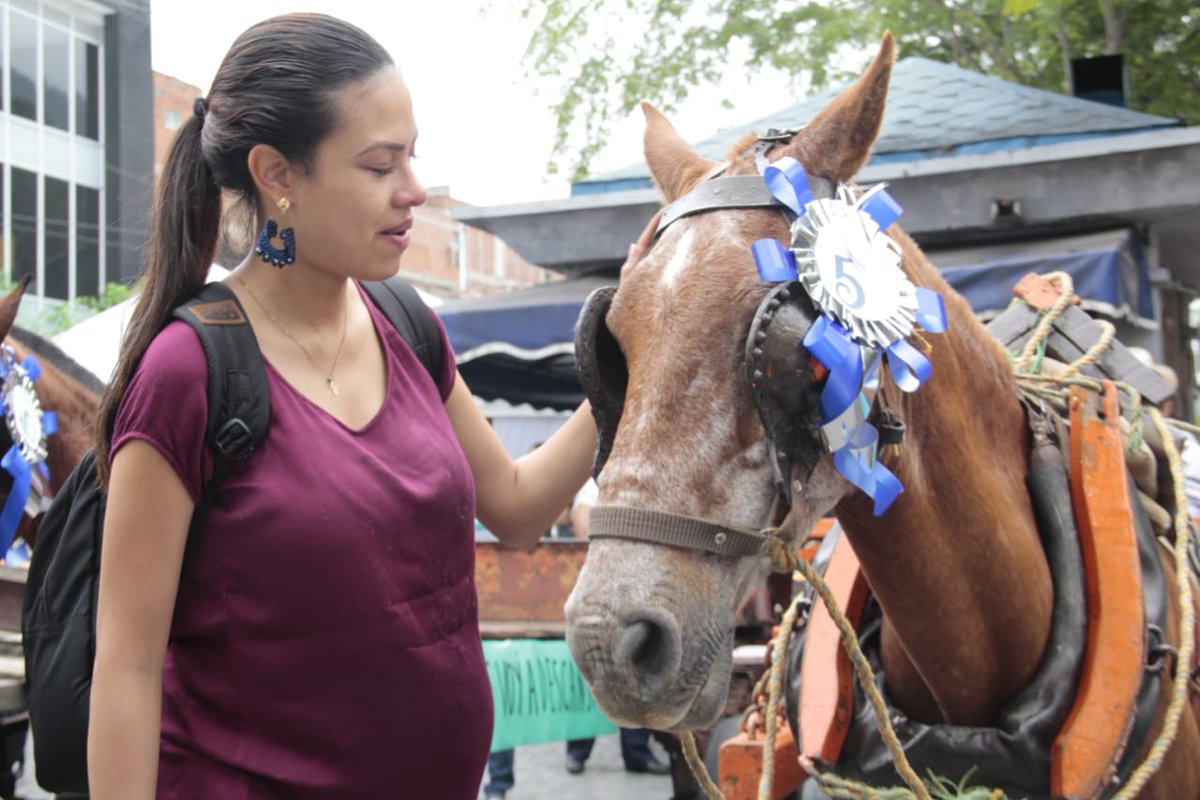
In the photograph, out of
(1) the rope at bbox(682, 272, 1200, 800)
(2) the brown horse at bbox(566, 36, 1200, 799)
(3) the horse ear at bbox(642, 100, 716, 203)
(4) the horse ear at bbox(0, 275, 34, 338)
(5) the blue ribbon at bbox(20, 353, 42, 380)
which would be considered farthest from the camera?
(5) the blue ribbon at bbox(20, 353, 42, 380)

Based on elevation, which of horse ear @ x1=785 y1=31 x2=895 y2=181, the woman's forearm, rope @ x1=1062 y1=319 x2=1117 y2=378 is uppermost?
horse ear @ x1=785 y1=31 x2=895 y2=181

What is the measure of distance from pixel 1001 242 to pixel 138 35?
19.8 metres

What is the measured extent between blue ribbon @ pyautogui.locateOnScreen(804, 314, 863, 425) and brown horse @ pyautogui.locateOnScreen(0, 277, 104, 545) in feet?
9.71

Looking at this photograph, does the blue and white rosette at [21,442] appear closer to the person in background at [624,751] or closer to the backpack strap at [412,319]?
the backpack strap at [412,319]

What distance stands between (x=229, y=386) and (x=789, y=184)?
94cm

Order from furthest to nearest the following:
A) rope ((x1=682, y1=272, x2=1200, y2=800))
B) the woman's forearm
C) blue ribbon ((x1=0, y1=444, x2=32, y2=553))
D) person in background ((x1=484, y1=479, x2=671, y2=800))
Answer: person in background ((x1=484, y1=479, x2=671, y2=800)) < blue ribbon ((x1=0, y1=444, x2=32, y2=553)) < rope ((x1=682, y1=272, x2=1200, y2=800)) < the woman's forearm

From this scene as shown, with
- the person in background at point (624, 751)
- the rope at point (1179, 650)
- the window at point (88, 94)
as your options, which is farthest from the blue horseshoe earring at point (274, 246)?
the window at point (88, 94)

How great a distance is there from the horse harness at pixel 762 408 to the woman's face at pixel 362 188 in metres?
0.36

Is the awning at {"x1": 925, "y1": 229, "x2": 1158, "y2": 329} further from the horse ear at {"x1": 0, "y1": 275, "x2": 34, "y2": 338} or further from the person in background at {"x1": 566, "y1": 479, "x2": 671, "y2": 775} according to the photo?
the horse ear at {"x1": 0, "y1": 275, "x2": 34, "y2": 338}

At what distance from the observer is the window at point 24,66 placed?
2128 centimetres

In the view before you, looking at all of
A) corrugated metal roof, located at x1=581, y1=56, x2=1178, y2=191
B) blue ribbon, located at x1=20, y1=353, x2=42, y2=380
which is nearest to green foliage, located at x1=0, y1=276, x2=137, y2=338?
corrugated metal roof, located at x1=581, y1=56, x2=1178, y2=191

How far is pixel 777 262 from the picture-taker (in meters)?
1.80

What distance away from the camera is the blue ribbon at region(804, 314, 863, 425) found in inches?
69.1

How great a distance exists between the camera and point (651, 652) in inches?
63.7
